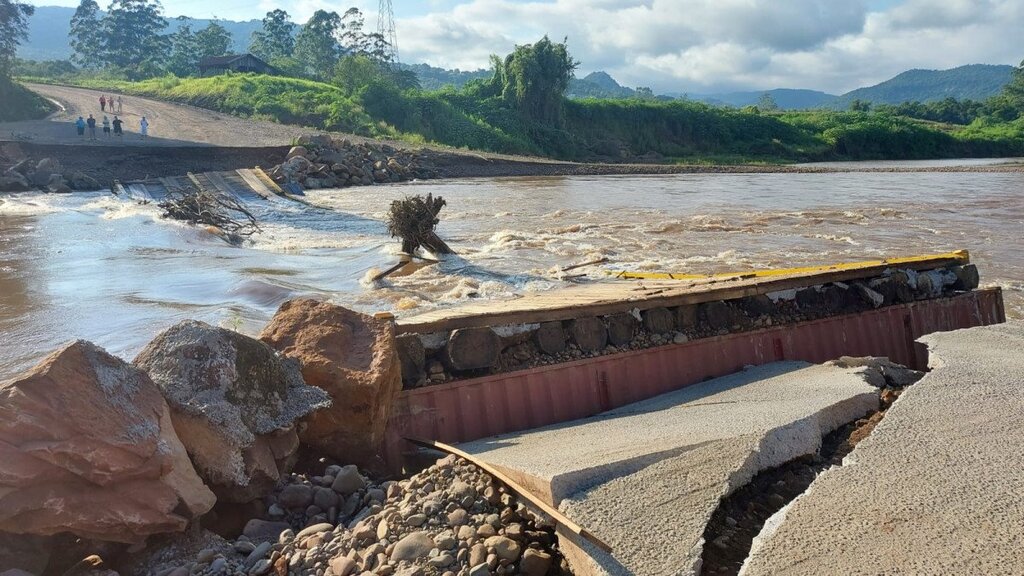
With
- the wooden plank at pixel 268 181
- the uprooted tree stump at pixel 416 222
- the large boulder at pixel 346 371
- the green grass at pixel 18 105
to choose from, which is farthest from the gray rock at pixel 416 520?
the green grass at pixel 18 105

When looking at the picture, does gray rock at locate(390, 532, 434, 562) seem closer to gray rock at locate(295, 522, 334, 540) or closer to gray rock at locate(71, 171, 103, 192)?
gray rock at locate(295, 522, 334, 540)

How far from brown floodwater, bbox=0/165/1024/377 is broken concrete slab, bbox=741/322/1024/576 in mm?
6093

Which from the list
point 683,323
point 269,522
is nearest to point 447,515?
point 269,522

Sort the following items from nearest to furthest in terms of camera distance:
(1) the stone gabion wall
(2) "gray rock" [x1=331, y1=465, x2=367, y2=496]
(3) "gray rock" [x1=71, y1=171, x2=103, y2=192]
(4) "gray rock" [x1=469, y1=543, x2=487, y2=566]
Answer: (4) "gray rock" [x1=469, y1=543, x2=487, y2=566] → (2) "gray rock" [x1=331, y1=465, x2=367, y2=496] → (1) the stone gabion wall → (3) "gray rock" [x1=71, y1=171, x2=103, y2=192]

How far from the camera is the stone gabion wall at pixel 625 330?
17.4 feet

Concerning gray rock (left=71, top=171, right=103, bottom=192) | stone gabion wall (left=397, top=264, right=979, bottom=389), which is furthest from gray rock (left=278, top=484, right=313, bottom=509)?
gray rock (left=71, top=171, right=103, bottom=192)

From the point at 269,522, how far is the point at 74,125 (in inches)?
1407

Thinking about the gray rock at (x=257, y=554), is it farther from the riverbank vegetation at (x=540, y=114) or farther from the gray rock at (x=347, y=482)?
the riverbank vegetation at (x=540, y=114)

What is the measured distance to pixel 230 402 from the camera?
4.09m

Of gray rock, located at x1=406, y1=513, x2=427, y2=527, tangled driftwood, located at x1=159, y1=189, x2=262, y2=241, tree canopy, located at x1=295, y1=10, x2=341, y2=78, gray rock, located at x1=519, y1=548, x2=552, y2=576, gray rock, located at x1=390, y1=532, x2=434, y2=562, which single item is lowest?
gray rock, located at x1=519, y1=548, x2=552, y2=576

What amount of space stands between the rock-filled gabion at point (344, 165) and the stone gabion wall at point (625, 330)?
70.8ft

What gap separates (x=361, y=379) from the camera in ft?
15.2

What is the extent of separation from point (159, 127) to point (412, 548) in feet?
116

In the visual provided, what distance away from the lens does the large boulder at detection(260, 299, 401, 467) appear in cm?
461
